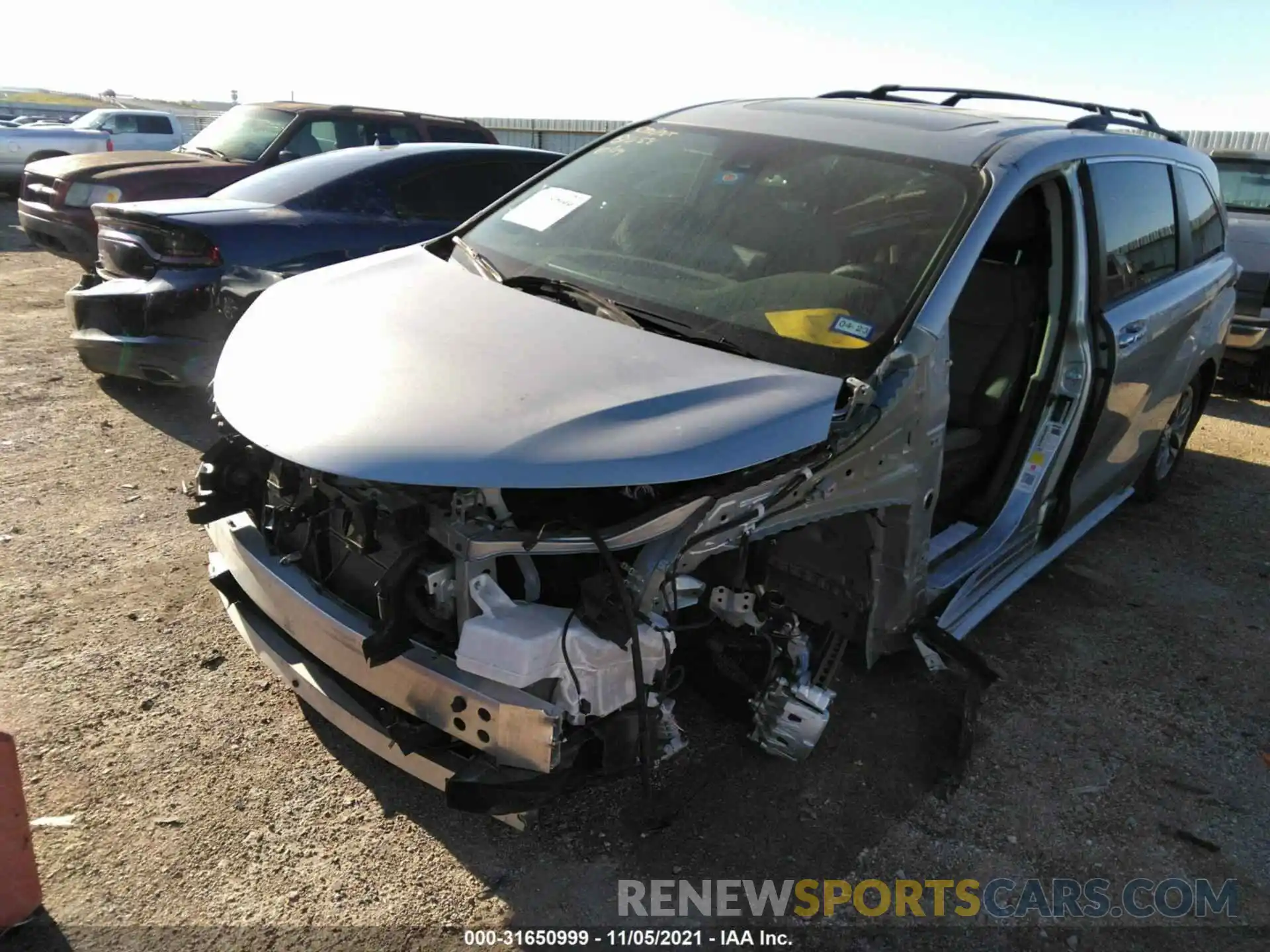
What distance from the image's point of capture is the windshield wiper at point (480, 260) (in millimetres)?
3107

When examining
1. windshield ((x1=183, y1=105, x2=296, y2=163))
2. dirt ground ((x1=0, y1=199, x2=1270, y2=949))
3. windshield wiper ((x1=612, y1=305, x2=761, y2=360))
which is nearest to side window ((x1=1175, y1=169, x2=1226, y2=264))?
dirt ground ((x1=0, y1=199, x2=1270, y2=949))

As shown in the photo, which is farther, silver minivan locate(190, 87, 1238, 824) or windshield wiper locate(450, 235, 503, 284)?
windshield wiper locate(450, 235, 503, 284)

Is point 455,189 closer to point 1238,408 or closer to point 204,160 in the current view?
point 204,160

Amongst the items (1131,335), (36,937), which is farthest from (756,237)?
(36,937)

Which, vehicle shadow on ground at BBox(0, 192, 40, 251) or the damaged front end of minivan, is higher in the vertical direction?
the damaged front end of minivan

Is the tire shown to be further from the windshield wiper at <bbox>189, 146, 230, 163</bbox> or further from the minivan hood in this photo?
the windshield wiper at <bbox>189, 146, 230, 163</bbox>

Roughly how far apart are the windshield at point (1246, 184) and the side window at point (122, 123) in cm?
1535

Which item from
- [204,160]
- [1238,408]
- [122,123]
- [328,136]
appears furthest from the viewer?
[122,123]

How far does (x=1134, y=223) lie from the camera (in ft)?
12.3

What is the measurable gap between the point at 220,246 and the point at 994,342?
13.0 ft

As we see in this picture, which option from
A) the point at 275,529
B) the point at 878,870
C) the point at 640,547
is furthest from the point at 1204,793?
the point at 275,529

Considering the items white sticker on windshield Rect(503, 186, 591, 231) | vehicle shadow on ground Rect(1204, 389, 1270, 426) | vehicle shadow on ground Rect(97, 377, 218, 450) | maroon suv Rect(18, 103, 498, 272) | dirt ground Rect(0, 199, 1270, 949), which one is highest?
white sticker on windshield Rect(503, 186, 591, 231)

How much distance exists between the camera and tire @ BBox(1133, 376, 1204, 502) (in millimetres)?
4969

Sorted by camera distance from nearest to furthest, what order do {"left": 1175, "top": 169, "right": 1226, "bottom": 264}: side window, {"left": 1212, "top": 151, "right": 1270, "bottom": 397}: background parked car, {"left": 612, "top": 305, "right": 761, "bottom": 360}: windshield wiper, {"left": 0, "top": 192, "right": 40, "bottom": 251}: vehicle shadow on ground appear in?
{"left": 612, "top": 305, "right": 761, "bottom": 360}: windshield wiper < {"left": 1175, "top": 169, "right": 1226, "bottom": 264}: side window < {"left": 1212, "top": 151, "right": 1270, "bottom": 397}: background parked car < {"left": 0, "top": 192, "right": 40, "bottom": 251}: vehicle shadow on ground
